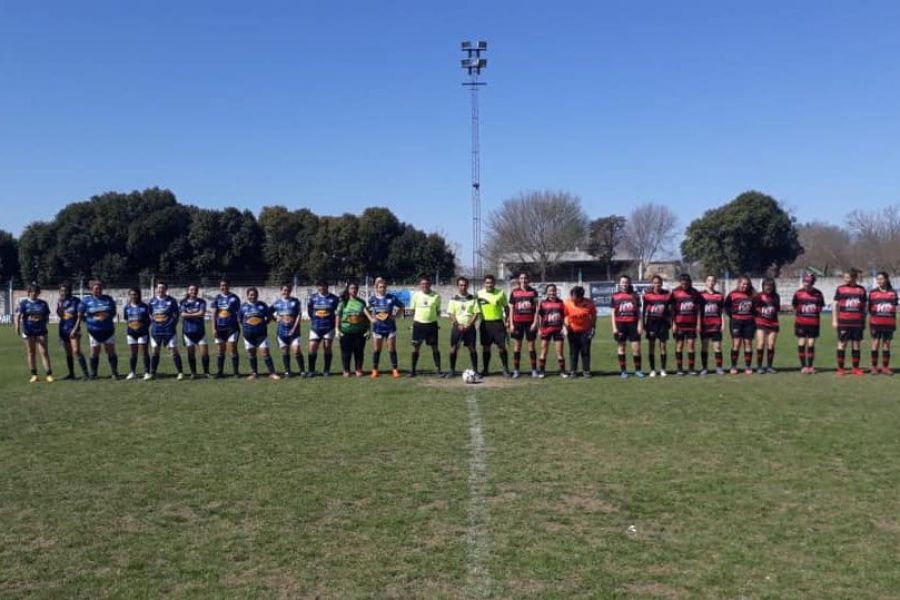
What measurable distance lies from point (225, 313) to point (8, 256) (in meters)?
50.1

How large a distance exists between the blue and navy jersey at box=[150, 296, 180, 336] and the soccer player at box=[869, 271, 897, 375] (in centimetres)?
1277

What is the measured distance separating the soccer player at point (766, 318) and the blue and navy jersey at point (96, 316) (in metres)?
12.0

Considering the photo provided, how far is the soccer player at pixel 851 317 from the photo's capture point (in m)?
13.7

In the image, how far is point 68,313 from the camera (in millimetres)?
14344

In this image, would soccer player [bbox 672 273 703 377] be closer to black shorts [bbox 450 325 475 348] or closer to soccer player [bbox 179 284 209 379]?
black shorts [bbox 450 325 475 348]

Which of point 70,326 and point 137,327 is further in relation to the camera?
point 70,326

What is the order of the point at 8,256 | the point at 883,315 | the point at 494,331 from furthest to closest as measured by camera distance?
the point at 8,256, the point at 494,331, the point at 883,315

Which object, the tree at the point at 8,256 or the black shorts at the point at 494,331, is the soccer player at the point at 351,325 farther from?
the tree at the point at 8,256

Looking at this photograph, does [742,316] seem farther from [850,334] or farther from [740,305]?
[850,334]

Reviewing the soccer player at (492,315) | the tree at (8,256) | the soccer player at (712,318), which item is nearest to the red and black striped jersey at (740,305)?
the soccer player at (712,318)

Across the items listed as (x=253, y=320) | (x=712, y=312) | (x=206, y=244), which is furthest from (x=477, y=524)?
(x=206, y=244)

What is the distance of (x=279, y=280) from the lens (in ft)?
163

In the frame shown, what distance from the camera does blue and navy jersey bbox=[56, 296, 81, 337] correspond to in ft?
46.9

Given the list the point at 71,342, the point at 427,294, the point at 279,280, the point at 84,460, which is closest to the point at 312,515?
the point at 84,460
